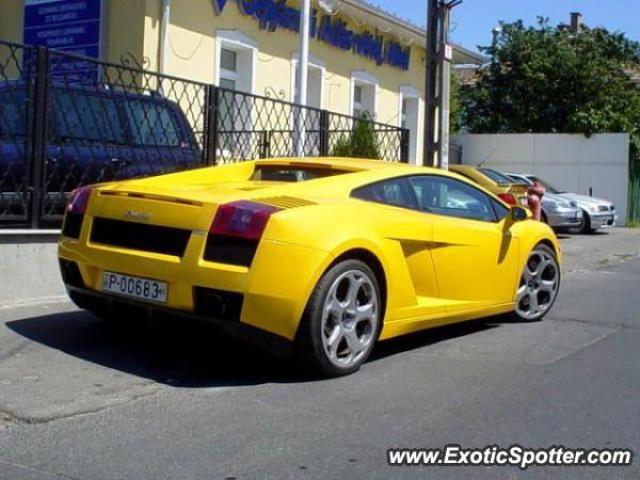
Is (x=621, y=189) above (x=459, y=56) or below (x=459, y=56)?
below

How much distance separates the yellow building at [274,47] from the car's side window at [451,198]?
710cm

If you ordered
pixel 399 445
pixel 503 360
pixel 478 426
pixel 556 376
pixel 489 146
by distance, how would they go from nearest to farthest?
pixel 399 445 → pixel 478 426 → pixel 556 376 → pixel 503 360 → pixel 489 146

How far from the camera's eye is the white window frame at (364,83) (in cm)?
1789

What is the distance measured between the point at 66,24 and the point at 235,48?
113 inches

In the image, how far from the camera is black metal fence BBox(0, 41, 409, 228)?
24.9 feet

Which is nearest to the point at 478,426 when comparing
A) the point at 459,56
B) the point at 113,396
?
the point at 113,396

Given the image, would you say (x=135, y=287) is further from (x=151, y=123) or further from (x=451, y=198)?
(x=151, y=123)

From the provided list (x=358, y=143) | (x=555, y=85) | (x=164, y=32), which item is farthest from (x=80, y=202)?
(x=555, y=85)

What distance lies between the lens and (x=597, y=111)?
26297 millimetres

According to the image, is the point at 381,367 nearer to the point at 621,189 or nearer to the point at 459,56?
the point at 459,56

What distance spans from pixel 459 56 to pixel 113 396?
18609 mm

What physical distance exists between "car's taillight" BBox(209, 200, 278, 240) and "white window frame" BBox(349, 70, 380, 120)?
12815 millimetres

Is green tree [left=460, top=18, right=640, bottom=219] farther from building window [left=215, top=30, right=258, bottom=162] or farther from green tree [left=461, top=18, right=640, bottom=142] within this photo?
building window [left=215, top=30, right=258, bottom=162]

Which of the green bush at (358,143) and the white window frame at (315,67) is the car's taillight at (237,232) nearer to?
the green bush at (358,143)
